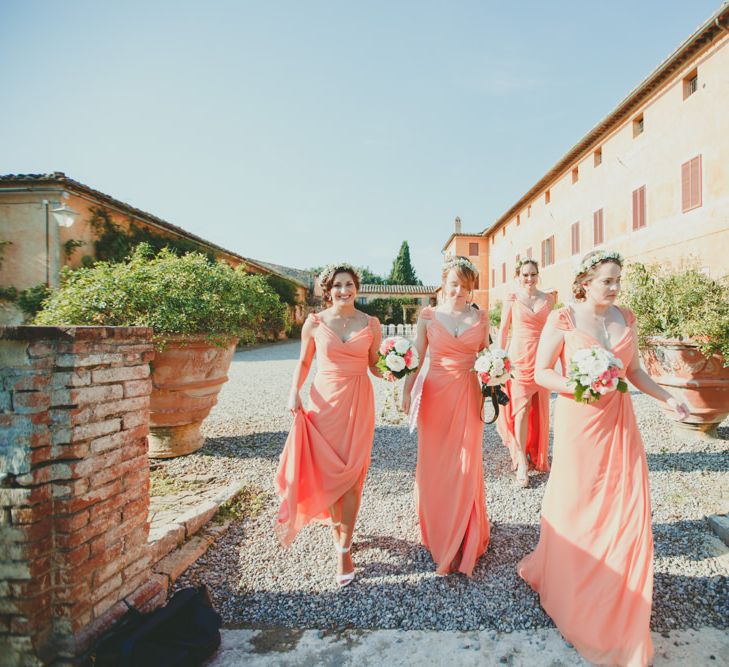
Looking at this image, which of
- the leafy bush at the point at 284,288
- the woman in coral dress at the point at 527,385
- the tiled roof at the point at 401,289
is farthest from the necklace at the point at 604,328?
the tiled roof at the point at 401,289

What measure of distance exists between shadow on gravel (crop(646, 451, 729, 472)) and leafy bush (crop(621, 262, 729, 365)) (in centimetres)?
119

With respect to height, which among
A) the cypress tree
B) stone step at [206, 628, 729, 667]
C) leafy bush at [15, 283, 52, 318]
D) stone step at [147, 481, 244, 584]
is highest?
the cypress tree

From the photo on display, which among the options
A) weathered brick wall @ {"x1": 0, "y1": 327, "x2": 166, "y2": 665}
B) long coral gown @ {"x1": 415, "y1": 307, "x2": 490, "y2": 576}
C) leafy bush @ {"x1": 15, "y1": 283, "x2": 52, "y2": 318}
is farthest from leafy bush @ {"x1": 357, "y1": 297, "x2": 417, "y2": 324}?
weathered brick wall @ {"x1": 0, "y1": 327, "x2": 166, "y2": 665}

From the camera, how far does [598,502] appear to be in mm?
2457

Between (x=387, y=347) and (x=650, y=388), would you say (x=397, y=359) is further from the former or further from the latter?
(x=650, y=388)

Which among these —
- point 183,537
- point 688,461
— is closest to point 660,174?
point 688,461

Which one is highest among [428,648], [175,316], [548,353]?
[175,316]

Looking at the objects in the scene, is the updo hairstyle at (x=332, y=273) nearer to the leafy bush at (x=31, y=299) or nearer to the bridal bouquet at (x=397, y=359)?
the bridal bouquet at (x=397, y=359)

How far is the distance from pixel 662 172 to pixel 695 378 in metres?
13.4

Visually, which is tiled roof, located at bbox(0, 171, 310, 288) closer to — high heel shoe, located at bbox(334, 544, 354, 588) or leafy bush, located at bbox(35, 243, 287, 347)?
leafy bush, located at bbox(35, 243, 287, 347)

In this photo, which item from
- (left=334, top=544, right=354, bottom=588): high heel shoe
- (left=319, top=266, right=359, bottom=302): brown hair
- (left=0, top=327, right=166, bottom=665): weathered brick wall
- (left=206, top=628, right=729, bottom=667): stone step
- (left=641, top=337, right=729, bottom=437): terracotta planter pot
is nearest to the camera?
(left=0, top=327, right=166, bottom=665): weathered brick wall

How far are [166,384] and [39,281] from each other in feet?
37.6

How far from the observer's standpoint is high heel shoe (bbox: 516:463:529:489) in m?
4.51

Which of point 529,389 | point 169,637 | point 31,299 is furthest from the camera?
point 31,299
